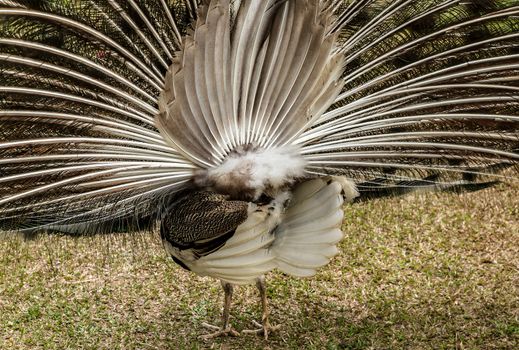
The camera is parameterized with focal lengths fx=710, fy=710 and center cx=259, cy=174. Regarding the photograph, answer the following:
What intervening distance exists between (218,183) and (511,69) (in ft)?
5.97

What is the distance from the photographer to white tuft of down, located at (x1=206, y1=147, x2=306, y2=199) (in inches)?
157

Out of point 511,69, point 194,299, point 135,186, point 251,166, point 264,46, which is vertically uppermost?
point 511,69

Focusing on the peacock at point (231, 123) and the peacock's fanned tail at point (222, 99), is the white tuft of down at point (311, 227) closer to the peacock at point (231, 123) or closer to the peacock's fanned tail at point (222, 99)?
the peacock at point (231, 123)

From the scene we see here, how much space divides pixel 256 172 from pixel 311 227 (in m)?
0.45

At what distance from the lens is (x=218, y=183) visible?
13.1ft

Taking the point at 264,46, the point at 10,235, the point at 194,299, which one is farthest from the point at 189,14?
the point at 194,299

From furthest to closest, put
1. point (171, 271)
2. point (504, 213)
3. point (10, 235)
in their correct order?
point (504, 213) < point (171, 271) < point (10, 235)

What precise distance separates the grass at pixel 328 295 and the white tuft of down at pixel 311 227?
60cm

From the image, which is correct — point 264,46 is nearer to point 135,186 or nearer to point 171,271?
point 135,186

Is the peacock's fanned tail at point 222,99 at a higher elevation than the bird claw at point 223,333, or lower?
higher

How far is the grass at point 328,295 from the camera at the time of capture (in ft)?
16.4

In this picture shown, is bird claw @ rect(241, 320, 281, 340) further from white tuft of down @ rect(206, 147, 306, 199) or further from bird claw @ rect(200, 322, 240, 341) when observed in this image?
white tuft of down @ rect(206, 147, 306, 199)

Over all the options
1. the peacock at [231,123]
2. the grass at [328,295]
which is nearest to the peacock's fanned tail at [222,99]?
the peacock at [231,123]

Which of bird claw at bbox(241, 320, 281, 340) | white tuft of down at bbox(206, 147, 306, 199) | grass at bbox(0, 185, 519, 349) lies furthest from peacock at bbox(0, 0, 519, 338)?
bird claw at bbox(241, 320, 281, 340)
